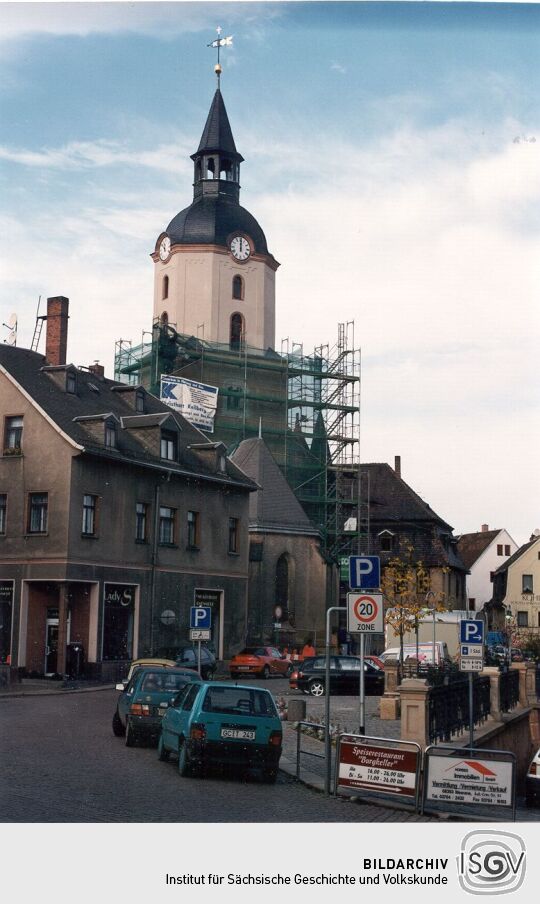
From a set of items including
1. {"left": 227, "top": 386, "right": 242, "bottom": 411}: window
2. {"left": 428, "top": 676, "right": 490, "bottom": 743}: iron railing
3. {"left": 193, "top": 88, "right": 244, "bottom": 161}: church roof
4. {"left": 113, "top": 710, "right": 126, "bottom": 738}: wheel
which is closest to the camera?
{"left": 428, "top": 676, "right": 490, "bottom": 743}: iron railing

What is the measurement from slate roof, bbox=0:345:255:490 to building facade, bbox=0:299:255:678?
0.08 m

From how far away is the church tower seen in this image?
230 feet

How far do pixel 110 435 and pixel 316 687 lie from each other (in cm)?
1193

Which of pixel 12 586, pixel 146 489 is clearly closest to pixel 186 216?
pixel 146 489

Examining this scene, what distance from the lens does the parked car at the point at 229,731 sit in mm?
15859

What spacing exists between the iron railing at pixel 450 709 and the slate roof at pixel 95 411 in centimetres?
1766

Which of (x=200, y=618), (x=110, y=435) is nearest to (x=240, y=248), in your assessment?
(x=110, y=435)

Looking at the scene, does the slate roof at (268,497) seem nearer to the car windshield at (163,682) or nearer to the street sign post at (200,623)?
the street sign post at (200,623)

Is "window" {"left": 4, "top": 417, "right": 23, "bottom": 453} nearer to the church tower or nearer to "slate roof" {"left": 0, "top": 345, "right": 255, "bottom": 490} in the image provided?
"slate roof" {"left": 0, "top": 345, "right": 255, "bottom": 490}

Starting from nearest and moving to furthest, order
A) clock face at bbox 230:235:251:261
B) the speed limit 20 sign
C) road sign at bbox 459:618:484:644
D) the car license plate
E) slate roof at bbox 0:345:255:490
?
the speed limit 20 sign, the car license plate, road sign at bbox 459:618:484:644, slate roof at bbox 0:345:255:490, clock face at bbox 230:235:251:261

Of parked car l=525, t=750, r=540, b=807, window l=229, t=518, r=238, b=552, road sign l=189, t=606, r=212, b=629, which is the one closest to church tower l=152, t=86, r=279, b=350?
window l=229, t=518, r=238, b=552

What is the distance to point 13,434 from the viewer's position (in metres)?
38.8
